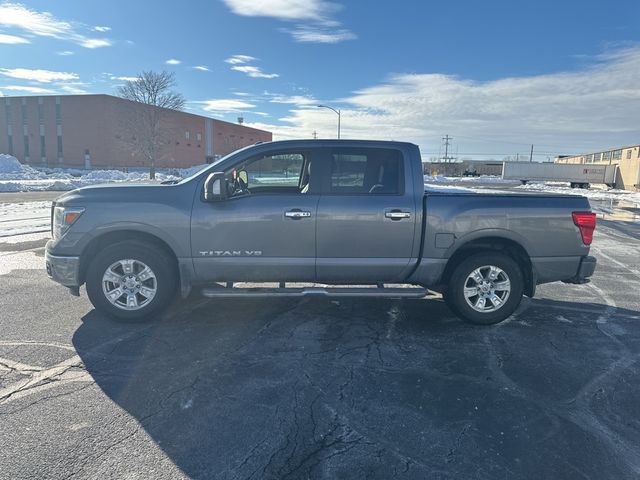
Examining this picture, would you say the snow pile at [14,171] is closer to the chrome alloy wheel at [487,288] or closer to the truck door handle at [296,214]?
the truck door handle at [296,214]

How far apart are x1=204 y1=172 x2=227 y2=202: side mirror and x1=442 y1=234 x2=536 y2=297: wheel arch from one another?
261cm

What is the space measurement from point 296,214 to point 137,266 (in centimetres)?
182

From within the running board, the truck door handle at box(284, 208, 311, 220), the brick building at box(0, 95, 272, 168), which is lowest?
the running board

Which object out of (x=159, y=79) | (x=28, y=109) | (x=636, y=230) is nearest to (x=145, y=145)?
(x=159, y=79)

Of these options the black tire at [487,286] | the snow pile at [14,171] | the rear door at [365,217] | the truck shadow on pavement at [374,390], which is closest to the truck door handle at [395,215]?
the rear door at [365,217]

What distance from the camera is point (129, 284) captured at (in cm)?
476

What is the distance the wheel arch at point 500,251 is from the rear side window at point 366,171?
102cm

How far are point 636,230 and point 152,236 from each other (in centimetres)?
1437

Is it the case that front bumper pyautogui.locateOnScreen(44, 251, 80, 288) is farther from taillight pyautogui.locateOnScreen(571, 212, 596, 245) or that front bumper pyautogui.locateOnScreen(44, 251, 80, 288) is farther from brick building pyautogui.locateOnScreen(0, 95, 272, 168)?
brick building pyautogui.locateOnScreen(0, 95, 272, 168)

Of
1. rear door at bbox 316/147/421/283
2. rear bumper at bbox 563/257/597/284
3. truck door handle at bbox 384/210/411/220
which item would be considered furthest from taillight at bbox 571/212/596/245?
truck door handle at bbox 384/210/411/220

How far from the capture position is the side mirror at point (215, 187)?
450cm

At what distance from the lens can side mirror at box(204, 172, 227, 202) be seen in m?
4.50

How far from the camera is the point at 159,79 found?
40500 millimetres

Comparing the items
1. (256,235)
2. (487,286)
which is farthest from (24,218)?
(487,286)
